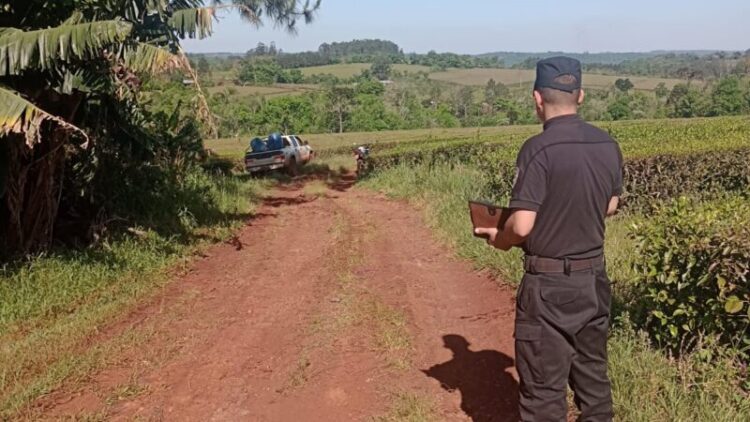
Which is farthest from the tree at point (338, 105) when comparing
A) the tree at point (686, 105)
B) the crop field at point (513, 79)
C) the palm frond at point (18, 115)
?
the palm frond at point (18, 115)

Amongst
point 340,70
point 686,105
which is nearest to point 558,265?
point 686,105

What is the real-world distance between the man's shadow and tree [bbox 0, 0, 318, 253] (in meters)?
3.69

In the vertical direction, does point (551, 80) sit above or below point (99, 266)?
above

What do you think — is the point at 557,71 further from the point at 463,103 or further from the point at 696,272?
the point at 463,103

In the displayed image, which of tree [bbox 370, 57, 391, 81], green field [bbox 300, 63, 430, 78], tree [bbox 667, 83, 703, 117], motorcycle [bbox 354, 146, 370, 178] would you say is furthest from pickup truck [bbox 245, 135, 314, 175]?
tree [bbox 370, 57, 391, 81]

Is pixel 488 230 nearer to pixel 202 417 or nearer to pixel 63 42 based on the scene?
pixel 202 417

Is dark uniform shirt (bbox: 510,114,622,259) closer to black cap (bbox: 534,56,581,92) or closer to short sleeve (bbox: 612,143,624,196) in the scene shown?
short sleeve (bbox: 612,143,624,196)

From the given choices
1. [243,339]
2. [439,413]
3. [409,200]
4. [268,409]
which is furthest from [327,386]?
[409,200]

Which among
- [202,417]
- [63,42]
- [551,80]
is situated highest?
[63,42]

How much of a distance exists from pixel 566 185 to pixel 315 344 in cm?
302

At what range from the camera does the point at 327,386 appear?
4.51m

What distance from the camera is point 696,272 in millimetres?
4043

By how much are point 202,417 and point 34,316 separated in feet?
8.50

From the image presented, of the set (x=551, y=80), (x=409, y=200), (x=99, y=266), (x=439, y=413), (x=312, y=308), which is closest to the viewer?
(x=551, y=80)
